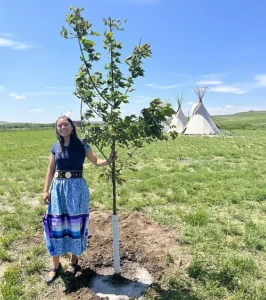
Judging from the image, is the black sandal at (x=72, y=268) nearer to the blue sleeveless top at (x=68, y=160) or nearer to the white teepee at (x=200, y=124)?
the blue sleeveless top at (x=68, y=160)

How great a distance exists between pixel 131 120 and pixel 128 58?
2.60 ft

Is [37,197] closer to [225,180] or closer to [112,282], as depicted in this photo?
[112,282]

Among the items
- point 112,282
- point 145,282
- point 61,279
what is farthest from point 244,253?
point 61,279

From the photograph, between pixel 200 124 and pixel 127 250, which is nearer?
pixel 127 250

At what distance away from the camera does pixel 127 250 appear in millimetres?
5086

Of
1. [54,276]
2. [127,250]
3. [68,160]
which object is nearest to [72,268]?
[54,276]

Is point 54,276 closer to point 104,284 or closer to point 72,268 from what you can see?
point 72,268

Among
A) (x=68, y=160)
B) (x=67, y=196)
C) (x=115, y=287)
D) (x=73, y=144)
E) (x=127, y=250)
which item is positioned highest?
(x=73, y=144)

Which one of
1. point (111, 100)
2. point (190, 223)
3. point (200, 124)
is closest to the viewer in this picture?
point (111, 100)

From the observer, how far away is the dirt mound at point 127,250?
13.8ft

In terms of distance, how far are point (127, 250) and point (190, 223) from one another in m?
1.70

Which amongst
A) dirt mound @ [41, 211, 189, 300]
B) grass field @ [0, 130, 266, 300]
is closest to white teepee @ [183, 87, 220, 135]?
grass field @ [0, 130, 266, 300]

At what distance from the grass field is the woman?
25.4 inches

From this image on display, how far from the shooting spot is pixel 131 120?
12.8 feet
